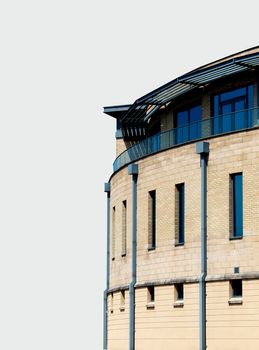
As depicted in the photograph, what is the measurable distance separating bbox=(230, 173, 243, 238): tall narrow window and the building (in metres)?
0.05

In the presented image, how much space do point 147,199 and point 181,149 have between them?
13.6 feet

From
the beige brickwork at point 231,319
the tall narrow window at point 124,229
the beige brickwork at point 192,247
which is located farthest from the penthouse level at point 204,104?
the beige brickwork at point 231,319

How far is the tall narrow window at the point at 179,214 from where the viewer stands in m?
45.7

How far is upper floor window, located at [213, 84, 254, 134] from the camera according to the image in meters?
43.2

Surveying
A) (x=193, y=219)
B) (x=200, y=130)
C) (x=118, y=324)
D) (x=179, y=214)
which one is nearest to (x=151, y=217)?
(x=179, y=214)

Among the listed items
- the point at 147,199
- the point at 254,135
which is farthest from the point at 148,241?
the point at 254,135

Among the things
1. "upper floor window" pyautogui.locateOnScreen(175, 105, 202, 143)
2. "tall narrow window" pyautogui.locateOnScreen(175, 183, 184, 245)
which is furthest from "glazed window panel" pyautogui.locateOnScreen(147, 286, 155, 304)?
"upper floor window" pyautogui.locateOnScreen(175, 105, 202, 143)

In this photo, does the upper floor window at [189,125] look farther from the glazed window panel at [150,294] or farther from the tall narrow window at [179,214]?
the glazed window panel at [150,294]

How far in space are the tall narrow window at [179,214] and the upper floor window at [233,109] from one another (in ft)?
10.9

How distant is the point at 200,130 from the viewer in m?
45.6

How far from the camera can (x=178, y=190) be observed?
151 ft

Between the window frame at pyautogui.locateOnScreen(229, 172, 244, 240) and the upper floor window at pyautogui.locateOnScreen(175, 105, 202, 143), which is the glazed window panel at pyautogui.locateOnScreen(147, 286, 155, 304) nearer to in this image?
the window frame at pyautogui.locateOnScreen(229, 172, 244, 240)

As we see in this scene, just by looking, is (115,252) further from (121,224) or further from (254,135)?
(254,135)

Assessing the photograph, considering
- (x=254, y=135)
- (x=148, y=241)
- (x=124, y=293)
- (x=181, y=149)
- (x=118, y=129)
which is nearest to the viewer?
(x=254, y=135)
